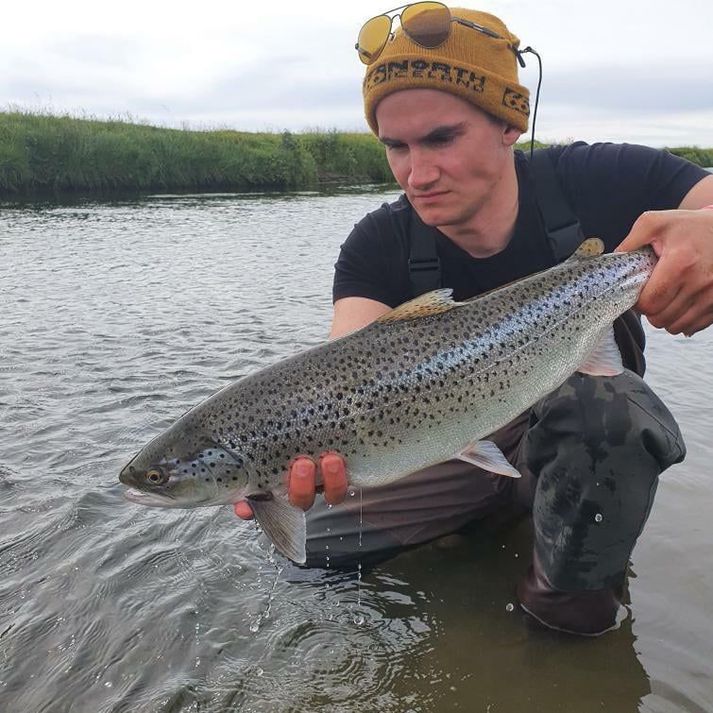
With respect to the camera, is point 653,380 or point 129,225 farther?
point 129,225

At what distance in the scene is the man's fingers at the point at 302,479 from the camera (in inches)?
114

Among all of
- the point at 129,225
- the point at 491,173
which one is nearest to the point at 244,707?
the point at 491,173

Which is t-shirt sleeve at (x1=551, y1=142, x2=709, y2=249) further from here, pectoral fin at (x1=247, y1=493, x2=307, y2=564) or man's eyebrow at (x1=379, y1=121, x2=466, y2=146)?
pectoral fin at (x1=247, y1=493, x2=307, y2=564)

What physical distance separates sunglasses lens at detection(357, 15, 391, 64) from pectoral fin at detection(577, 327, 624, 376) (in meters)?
1.83

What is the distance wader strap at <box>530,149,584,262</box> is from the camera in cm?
375

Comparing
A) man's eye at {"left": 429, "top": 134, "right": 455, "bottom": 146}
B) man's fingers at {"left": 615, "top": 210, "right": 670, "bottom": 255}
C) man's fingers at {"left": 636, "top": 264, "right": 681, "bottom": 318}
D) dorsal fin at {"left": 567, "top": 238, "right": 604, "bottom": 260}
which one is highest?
man's eye at {"left": 429, "top": 134, "right": 455, "bottom": 146}

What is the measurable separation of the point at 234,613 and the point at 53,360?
193 inches

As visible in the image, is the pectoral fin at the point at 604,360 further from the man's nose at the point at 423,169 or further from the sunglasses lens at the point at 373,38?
the sunglasses lens at the point at 373,38

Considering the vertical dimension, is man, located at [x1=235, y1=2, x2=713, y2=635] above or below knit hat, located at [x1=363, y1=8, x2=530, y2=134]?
below

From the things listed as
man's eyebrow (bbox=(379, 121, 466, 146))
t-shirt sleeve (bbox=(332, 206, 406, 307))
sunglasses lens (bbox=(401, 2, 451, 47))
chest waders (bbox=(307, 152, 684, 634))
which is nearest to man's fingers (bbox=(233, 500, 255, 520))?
chest waders (bbox=(307, 152, 684, 634))

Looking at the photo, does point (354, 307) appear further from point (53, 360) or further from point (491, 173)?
point (53, 360)

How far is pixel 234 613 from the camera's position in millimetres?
3471

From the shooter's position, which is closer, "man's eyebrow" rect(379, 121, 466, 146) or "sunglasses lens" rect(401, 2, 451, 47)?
"man's eyebrow" rect(379, 121, 466, 146)

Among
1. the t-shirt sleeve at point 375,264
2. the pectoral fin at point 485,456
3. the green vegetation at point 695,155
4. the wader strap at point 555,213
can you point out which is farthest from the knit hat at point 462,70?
the green vegetation at point 695,155
